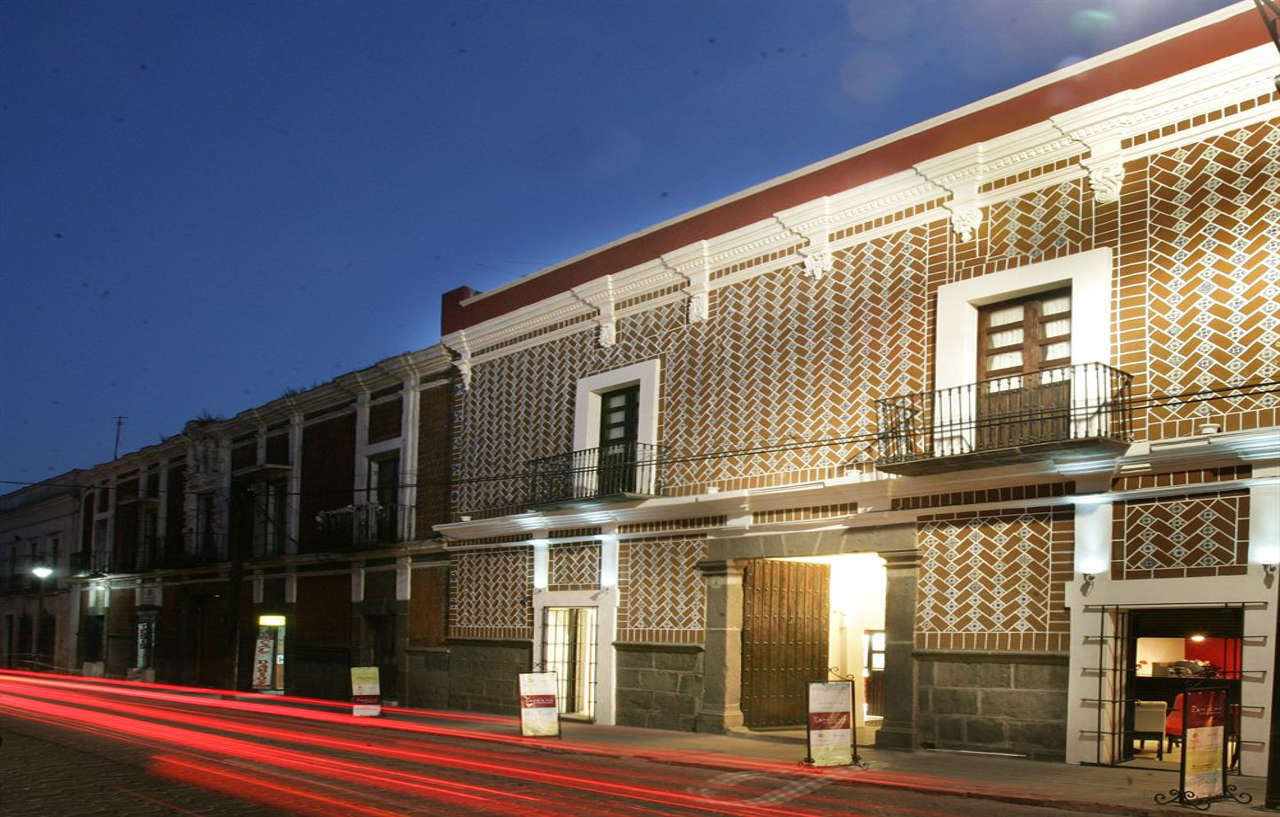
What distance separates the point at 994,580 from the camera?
16047 millimetres

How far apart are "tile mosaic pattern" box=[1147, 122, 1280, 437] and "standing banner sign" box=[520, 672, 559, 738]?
894cm

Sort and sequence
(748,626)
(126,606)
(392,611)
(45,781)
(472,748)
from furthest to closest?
(126,606)
(392,611)
(748,626)
(472,748)
(45,781)

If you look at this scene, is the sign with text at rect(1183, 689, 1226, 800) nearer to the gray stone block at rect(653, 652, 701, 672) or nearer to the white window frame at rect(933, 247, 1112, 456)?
the white window frame at rect(933, 247, 1112, 456)

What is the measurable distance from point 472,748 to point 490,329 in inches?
396

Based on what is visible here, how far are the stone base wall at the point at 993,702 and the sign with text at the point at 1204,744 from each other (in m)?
3.30

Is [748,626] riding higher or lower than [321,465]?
lower

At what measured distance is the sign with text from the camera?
11.3 metres

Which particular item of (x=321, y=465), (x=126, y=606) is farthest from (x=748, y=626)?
(x=126, y=606)

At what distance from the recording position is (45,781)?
14227 millimetres

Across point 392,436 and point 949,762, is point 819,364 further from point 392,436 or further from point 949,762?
point 392,436

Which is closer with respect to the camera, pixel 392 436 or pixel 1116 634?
pixel 1116 634

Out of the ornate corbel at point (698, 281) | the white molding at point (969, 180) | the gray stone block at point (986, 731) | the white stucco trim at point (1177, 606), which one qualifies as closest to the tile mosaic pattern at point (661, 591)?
the ornate corbel at point (698, 281)

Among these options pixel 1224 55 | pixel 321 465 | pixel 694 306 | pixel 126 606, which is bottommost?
pixel 126 606

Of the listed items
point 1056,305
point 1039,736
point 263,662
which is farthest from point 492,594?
point 1056,305
